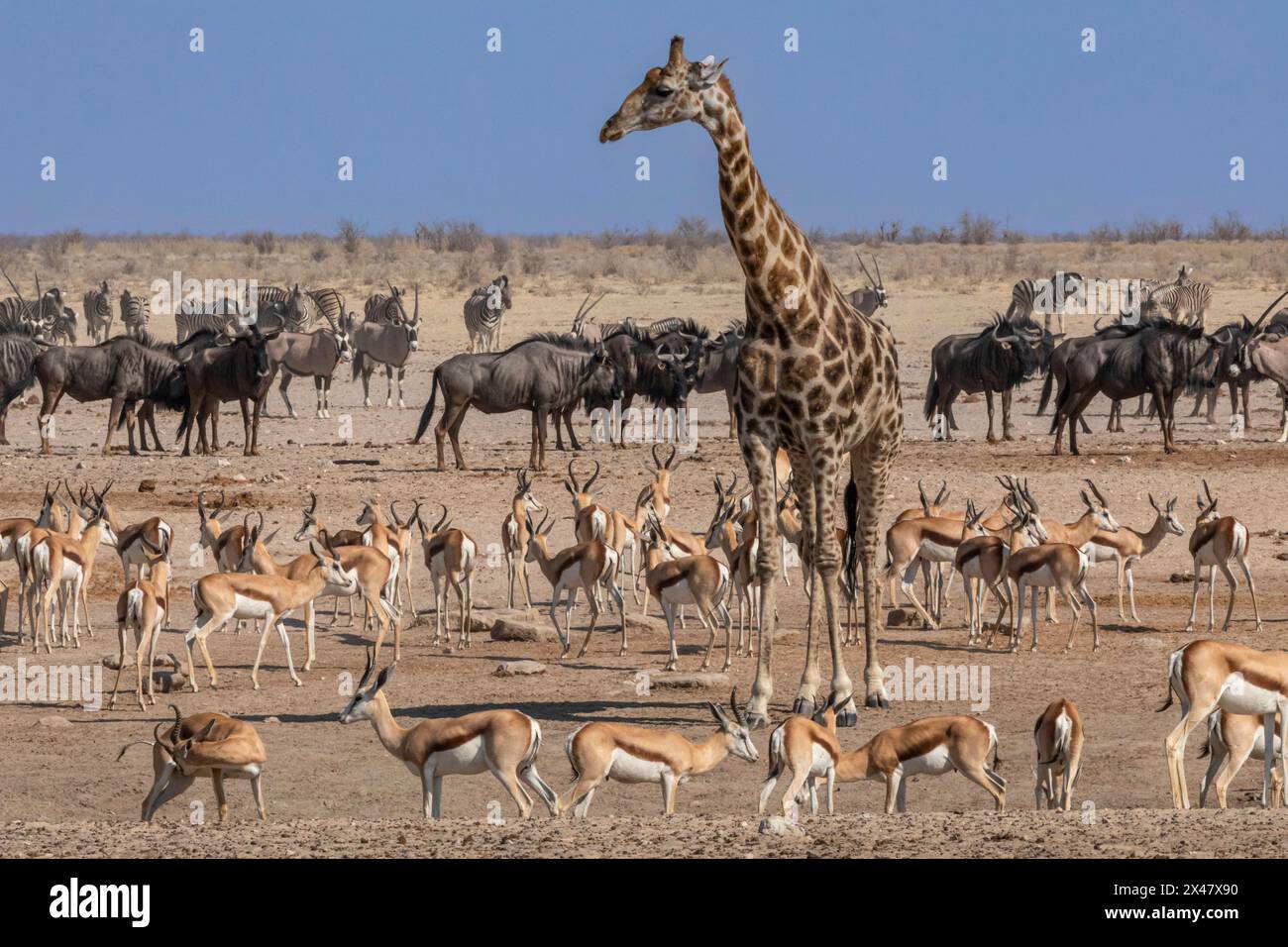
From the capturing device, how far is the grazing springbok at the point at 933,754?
9.68 metres

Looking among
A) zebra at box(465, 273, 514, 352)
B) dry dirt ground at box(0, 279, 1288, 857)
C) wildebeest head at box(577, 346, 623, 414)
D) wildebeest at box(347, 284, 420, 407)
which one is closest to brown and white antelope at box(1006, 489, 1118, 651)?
dry dirt ground at box(0, 279, 1288, 857)

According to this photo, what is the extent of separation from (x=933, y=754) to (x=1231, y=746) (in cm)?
162

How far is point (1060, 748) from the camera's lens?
375 inches

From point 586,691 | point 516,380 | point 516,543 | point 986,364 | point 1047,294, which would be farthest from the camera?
point 1047,294

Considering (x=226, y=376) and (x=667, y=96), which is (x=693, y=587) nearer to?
(x=667, y=96)

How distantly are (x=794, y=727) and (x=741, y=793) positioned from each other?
1183 mm

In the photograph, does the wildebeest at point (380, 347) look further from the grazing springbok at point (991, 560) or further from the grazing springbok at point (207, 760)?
the grazing springbok at point (207, 760)

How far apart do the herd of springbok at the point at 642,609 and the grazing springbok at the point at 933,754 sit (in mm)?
11

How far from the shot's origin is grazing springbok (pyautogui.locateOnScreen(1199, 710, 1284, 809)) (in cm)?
991

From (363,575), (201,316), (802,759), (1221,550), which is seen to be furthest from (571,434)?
(201,316)

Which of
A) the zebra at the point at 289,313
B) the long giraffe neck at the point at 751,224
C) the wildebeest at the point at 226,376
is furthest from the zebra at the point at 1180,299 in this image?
the long giraffe neck at the point at 751,224

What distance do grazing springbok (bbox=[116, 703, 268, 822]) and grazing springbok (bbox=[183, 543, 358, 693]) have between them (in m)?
3.88

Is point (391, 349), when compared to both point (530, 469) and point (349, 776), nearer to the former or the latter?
point (530, 469)
